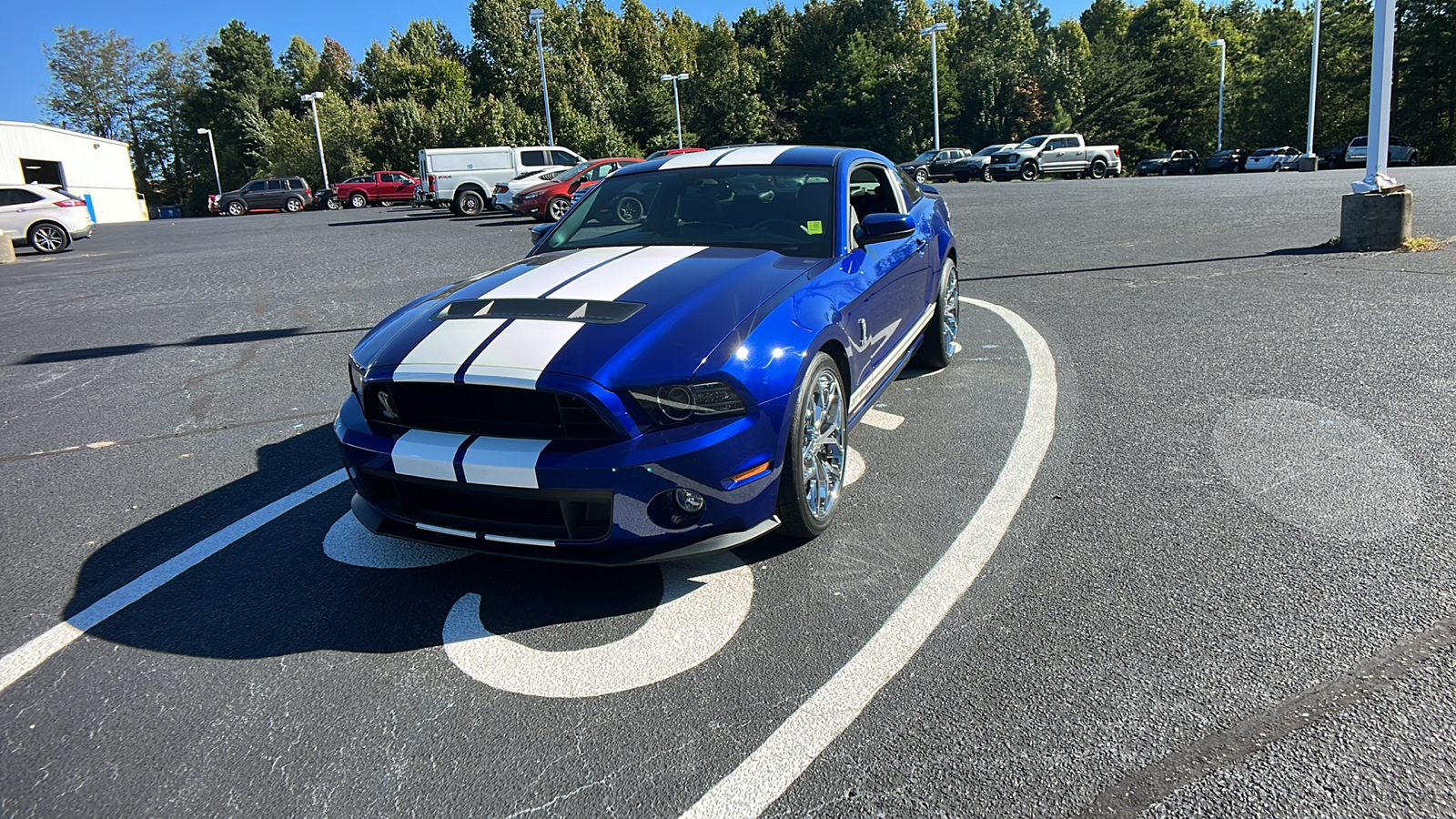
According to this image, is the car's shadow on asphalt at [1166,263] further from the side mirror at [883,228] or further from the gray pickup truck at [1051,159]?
the gray pickup truck at [1051,159]

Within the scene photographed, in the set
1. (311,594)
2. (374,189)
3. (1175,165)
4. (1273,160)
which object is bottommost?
(311,594)

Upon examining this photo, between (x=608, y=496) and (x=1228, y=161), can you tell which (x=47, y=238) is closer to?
(x=608, y=496)

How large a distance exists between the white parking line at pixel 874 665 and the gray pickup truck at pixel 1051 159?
35.3 metres

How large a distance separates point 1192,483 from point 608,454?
8.42 ft

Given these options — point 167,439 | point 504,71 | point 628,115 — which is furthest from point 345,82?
→ point 167,439

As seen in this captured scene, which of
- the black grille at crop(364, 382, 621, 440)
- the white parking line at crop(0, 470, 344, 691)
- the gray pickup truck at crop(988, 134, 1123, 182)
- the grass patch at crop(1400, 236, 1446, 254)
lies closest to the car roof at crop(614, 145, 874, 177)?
the black grille at crop(364, 382, 621, 440)

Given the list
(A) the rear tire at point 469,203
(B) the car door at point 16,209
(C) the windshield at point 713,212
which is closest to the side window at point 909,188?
(C) the windshield at point 713,212

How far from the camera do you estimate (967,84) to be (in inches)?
2662

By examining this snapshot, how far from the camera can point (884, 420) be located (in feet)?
16.3

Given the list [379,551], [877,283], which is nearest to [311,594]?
[379,551]

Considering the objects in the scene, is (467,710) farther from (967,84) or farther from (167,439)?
(967,84)

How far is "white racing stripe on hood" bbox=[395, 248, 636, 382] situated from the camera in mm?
3068

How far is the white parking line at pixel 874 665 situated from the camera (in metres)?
2.19

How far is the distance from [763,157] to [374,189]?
4489 cm
